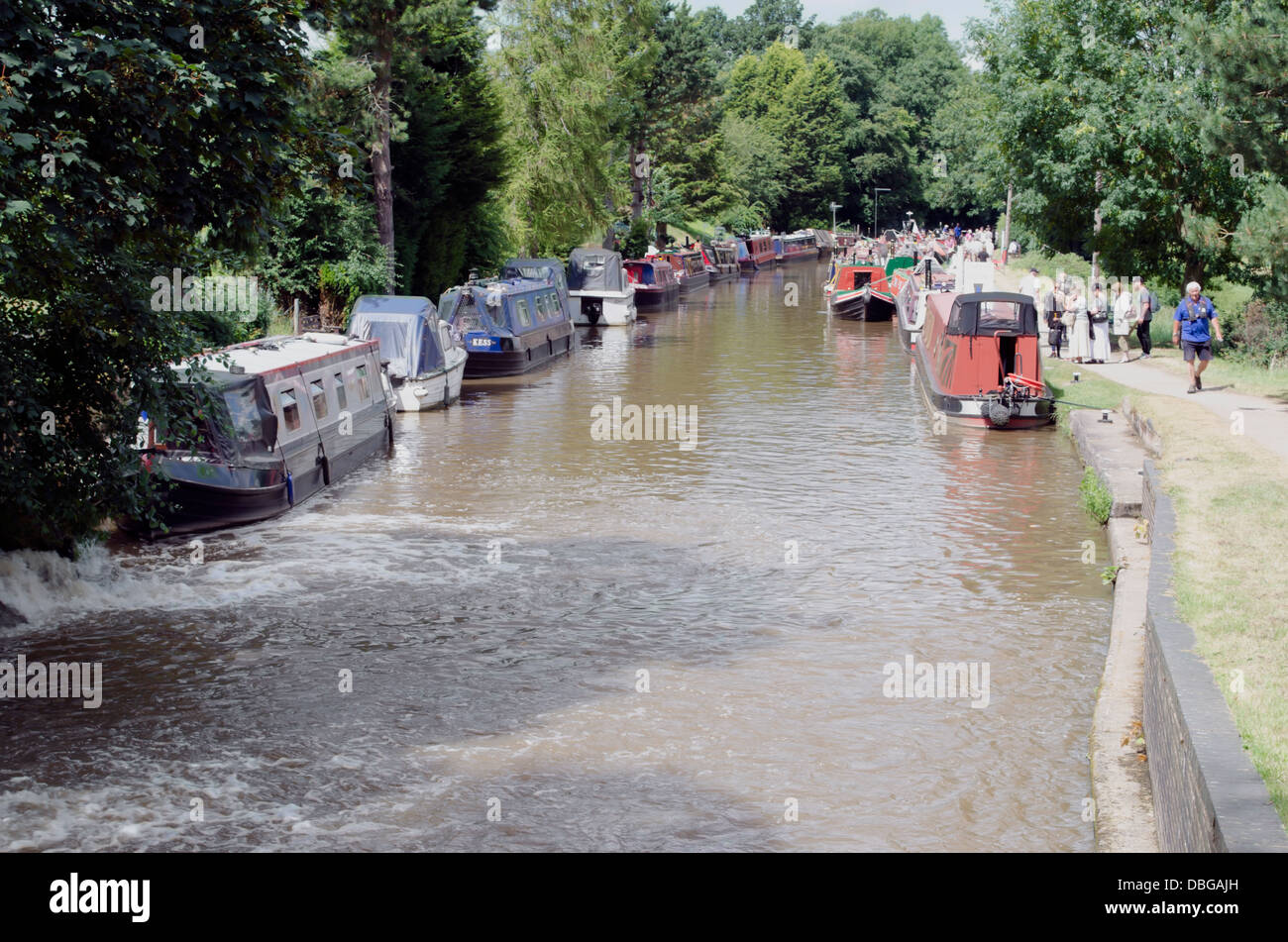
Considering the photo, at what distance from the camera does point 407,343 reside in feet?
75.9

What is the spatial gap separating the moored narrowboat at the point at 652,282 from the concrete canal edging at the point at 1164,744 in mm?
35027

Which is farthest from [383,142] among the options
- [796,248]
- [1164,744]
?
[796,248]

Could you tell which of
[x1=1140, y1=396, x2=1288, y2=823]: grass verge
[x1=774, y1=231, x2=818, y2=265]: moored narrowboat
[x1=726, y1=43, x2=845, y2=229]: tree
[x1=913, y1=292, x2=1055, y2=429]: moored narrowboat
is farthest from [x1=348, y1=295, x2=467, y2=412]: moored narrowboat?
[x1=726, y1=43, x2=845, y2=229]: tree

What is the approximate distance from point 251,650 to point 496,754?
3.15 m

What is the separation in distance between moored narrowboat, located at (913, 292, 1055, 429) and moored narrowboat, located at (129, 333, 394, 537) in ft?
32.0

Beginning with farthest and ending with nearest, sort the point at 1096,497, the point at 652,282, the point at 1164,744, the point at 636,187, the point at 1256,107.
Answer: the point at 636,187, the point at 652,282, the point at 1256,107, the point at 1096,497, the point at 1164,744

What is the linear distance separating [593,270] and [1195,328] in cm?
2383

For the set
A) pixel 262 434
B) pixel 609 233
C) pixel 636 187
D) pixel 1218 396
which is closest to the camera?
pixel 262 434

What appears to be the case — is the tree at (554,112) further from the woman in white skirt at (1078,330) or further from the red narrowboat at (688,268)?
the woman in white skirt at (1078,330)

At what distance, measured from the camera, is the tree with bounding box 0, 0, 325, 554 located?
29.2ft

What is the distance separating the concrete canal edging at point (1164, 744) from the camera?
575cm

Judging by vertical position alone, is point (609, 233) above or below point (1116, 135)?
below

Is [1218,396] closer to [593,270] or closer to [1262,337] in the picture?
[1262,337]
